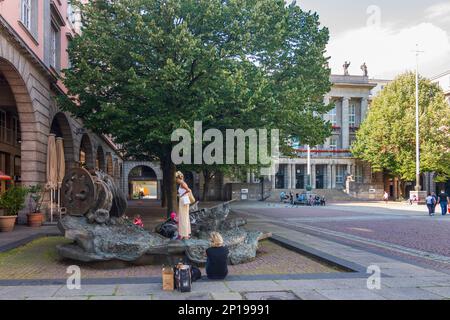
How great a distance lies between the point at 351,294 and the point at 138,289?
3.53 metres

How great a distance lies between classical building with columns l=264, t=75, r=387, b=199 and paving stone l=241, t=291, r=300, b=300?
50873 mm

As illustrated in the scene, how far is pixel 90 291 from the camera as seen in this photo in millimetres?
6938

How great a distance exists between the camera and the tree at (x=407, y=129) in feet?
164

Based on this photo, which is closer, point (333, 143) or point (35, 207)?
point (35, 207)

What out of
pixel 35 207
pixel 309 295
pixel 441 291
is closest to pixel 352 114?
pixel 35 207

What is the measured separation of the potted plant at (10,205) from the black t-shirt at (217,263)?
11.1 m

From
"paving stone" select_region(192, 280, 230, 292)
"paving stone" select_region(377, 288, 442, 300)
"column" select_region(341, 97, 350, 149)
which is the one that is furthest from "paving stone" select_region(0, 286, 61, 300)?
"column" select_region(341, 97, 350, 149)

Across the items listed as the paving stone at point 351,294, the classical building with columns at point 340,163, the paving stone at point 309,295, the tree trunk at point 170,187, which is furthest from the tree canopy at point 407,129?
the paving stone at point 309,295

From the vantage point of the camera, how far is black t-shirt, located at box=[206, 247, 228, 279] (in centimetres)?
793

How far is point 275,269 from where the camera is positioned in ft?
30.6

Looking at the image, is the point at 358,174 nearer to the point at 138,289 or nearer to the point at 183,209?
the point at 183,209

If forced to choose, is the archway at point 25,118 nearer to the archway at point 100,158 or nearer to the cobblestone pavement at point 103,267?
the cobblestone pavement at point 103,267

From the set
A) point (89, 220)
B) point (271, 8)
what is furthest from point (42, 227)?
point (271, 8)

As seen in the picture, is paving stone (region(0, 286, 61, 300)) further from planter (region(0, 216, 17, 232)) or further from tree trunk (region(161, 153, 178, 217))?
tree trunk (region(161, 153, 178, 217))
